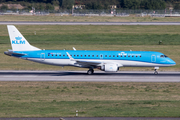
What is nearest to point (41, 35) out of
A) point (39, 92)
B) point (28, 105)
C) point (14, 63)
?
point (14, 63)

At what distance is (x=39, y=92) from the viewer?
3038 centimetres

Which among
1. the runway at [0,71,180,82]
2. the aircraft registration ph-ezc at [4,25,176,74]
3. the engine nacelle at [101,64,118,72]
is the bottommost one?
the runway at [0,71,180,82]

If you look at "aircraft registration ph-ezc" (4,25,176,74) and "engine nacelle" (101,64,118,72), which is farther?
"aircraft registration ph-ezc" (4,25,176,74)

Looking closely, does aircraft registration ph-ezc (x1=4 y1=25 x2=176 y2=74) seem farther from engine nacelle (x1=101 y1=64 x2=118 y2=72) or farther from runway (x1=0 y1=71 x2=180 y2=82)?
runway (x1=0 y1=71 x2=180 y2=82)

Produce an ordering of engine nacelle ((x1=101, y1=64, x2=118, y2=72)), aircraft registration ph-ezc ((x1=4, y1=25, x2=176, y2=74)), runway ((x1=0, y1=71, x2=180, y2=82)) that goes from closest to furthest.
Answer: runway ((x1=0, y1=71, x2=180, y2=82))
engine nacelle ((x1=101, y1=64, x2=118, y2=72))
aircraft registration ph-ezc ((x1=4, y1=25, x2=176, y2=74))

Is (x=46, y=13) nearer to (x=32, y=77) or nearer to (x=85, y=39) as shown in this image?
(x=85, y=39)

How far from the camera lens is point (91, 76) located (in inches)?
1641

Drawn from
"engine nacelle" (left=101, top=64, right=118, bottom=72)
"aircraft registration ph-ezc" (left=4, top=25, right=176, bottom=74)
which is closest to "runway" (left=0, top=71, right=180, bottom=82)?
"engine nacelle" (left=101, top=64, right=118, bottom=72)

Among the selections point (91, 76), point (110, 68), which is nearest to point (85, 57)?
point (91, 76)

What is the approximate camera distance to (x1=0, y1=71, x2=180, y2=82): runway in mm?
38406

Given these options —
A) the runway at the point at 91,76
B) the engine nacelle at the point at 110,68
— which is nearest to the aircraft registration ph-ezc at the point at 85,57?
the engine nacelle at the point at 110,68

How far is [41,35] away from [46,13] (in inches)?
2681

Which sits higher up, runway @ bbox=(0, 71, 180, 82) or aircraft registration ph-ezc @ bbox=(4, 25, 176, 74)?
aircraft registration ph-ezc @ bbox=(4, 25, 176, 74)

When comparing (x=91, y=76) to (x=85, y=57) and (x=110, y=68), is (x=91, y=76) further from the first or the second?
(x=85, y=57)
